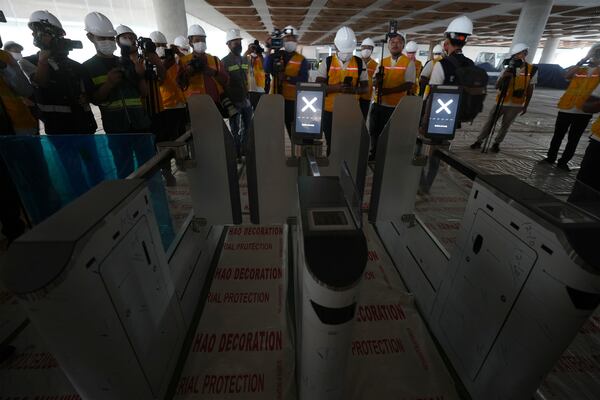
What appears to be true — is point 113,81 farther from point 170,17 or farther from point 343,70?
point 170,17

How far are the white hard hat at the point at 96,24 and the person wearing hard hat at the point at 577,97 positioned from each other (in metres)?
5.09

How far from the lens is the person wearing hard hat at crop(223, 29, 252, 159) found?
418cm

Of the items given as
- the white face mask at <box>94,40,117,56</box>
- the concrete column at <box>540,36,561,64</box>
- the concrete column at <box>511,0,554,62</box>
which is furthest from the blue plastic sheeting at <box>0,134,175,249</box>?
the concrete column at <box>540,36,561,64</box>

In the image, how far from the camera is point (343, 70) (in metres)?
3.66

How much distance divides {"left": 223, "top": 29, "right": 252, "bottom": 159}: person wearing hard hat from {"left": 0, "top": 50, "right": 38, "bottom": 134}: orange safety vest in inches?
82.8

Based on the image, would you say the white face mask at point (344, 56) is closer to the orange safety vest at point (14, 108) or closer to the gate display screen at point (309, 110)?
the gate display screen at point (309, 110)

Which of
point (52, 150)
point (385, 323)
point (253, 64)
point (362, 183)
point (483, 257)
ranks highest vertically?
point (253, 64)

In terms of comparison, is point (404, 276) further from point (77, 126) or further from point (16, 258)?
point (77, 126)

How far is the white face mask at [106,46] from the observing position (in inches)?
100

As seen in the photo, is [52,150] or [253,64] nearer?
[52,150]

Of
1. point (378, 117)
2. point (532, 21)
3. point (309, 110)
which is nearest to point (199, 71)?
point (309, 110)

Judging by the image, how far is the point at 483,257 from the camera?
4.50 feet

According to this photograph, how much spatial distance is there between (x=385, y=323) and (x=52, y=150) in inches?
101

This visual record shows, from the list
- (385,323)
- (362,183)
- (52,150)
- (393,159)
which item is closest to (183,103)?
(52,150)
